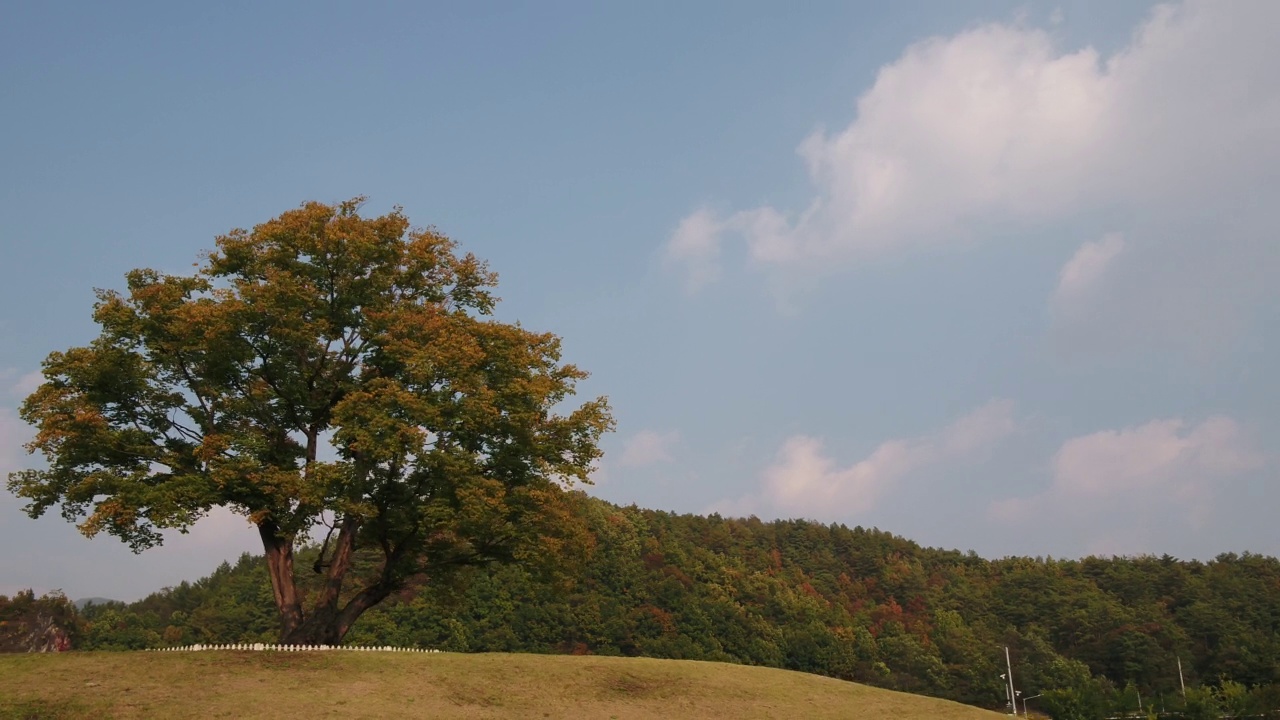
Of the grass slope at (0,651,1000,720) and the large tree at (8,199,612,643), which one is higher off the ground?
the large tree at (8,199,612,643)

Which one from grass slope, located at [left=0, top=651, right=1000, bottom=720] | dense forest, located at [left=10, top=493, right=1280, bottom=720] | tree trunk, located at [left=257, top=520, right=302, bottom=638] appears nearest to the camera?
grass slope, located at [left=0, top=651, right=1000, bottom=720]

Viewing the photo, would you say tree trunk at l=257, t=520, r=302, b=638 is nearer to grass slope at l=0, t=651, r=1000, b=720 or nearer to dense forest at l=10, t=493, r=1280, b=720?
grass slope at l=0, t=651, r=1000, b=720

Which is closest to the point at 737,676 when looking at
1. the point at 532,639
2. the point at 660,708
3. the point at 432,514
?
the point at 660,708

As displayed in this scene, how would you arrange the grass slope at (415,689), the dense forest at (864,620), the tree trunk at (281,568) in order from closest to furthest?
the grass slope at (415,689) → the tree trunk at (281,568) → the dense forest at (864,620)

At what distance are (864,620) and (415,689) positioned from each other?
11934 centimetres

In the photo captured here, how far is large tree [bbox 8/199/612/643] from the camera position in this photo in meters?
35.8

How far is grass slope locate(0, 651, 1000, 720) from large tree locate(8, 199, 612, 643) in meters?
5.37

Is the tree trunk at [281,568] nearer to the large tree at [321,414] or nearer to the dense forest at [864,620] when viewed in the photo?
the large tree at [321,414]

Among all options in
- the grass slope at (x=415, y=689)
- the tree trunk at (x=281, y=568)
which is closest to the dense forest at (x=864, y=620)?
the tree trunk at (x=281, y=568)

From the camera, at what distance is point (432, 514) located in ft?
118

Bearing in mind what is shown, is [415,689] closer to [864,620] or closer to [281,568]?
[281,568]

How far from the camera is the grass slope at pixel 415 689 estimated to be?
89.4ft

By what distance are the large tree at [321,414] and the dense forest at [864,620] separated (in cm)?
5863

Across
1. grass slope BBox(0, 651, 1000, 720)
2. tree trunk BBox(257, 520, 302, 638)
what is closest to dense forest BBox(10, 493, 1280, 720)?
tree trunk BBox(257, 520, 302, 638)
